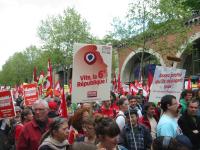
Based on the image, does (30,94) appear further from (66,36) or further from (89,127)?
(66,36)

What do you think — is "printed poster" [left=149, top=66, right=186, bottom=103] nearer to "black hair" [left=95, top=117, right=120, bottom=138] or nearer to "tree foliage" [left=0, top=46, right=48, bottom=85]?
"black hair" [left=95, top=117, right=120, bottom=138]

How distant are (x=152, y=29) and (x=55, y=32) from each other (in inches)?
727

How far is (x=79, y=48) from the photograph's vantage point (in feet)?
22.1

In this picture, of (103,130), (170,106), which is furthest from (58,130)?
(170,106)

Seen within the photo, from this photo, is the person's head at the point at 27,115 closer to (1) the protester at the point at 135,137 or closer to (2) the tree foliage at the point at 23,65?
(1) the protester at the point at 135,137

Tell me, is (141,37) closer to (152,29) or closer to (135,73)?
(152,29)

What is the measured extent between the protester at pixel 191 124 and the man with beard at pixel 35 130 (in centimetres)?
182

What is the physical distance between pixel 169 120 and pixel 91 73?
1474 millimetres

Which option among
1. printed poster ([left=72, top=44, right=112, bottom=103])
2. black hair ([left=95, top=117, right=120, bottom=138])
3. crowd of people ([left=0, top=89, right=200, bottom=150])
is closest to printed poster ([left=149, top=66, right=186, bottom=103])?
crowd of people ([left=0, top=89, right=200, bottom=150])

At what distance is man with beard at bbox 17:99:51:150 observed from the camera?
226 inches

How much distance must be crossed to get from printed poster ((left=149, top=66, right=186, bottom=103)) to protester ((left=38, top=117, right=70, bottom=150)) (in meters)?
4.03

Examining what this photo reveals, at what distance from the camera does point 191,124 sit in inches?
241

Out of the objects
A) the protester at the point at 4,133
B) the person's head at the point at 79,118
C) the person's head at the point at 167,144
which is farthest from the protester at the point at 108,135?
the protester at the point at 4,133

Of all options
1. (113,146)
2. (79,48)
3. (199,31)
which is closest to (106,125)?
(113,146)
